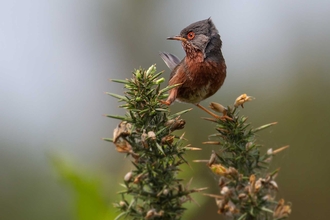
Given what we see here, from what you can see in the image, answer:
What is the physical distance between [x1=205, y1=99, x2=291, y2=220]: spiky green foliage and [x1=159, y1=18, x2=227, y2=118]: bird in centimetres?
192

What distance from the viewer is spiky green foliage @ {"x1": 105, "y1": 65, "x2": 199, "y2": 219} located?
6.46ft

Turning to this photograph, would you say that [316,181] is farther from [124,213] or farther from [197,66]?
[124,213]

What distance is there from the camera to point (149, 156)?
2.03 meters

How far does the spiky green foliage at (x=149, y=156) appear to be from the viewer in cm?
197

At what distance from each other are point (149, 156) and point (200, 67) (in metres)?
2.46

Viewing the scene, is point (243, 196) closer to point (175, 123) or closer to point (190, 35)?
point (175, 123)

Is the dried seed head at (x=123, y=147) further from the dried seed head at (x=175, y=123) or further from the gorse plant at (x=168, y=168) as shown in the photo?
the dried seed head at (x=175, y=123)

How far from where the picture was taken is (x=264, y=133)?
9.03 metres

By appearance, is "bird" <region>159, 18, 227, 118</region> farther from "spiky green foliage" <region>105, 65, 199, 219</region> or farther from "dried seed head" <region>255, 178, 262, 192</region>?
"dried seed head" <region>255, 178, 262, 192</region>

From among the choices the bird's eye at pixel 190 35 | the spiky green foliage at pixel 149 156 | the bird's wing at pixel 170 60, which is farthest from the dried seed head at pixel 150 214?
the bird's wing at pixel 170 60

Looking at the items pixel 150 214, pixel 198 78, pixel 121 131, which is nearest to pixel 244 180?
pixel 150 214

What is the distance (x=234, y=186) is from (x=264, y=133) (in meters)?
7.18

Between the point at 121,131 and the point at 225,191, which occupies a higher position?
the point at 121,131

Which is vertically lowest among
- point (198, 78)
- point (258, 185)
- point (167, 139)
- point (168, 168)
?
point (198, 78)
